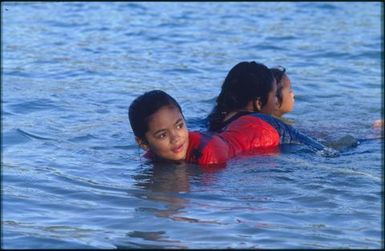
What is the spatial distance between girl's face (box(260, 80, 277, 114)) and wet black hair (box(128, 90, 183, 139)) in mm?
1381

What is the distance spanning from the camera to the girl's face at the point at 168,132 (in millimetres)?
6145

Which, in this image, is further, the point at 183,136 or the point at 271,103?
the point at 271,103

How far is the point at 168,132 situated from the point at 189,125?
176cm

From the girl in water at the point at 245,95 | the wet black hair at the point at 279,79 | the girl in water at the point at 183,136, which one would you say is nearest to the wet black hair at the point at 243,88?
the girl in water at the point at 245,95

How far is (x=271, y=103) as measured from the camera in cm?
745

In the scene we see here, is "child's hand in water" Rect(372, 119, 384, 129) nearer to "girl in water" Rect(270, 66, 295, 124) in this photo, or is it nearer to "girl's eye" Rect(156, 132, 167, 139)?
"girl in water" Rect(270, 66, 295, 124)

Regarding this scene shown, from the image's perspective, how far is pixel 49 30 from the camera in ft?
47.4

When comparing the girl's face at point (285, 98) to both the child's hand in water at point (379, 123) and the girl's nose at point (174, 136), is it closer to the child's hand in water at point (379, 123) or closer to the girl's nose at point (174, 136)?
the child's hand in water at point (379, 123)

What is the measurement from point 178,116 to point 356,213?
155cm

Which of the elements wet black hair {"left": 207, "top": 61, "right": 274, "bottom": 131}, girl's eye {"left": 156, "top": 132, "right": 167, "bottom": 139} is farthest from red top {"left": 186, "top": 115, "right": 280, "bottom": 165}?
wet black hair {"left": 207, "top": 61, "right": 274, "bottom": 131}

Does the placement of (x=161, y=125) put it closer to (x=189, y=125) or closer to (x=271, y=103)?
(x=271, y=103)

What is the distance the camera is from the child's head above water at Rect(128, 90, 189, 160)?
Answer: 20.2 ft

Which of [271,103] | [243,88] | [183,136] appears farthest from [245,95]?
[183,136]

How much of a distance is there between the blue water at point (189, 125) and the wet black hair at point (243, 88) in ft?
1.70
